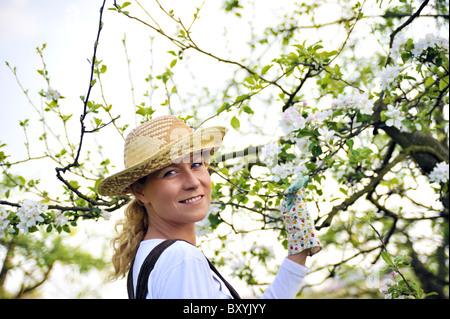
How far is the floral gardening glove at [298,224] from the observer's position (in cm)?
195

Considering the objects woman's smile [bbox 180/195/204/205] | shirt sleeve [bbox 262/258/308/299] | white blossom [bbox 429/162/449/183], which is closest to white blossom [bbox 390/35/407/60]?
white blossom [bbox 429/162/449/183]

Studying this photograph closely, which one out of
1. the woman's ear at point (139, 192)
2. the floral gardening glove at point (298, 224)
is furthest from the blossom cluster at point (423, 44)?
the woman's ear at point (139, 192)

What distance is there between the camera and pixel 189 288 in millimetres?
1478

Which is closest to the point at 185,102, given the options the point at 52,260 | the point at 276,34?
the point at 276,34

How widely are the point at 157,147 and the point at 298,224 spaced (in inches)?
27.0

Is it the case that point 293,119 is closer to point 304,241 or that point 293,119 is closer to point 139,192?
point 304,241

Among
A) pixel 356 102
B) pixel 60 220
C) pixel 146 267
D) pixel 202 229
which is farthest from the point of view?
pixel 202 229

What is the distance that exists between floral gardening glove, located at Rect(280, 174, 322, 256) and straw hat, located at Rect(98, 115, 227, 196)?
0.42 metres

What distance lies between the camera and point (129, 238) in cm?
196

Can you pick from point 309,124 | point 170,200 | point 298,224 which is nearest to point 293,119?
point 309,124

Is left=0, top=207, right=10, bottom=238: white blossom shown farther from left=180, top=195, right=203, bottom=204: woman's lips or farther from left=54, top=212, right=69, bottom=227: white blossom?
left=180, top=195, right=203, bottom=204: woman's lips
